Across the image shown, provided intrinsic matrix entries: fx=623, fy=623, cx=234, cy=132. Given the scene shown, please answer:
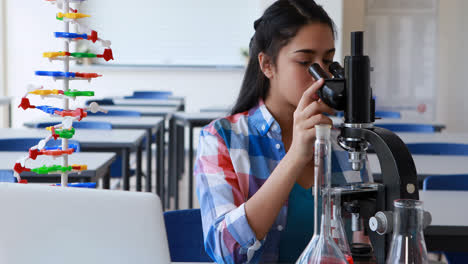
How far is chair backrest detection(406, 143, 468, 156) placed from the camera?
122 inches

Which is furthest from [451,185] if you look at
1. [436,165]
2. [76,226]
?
[76,226]

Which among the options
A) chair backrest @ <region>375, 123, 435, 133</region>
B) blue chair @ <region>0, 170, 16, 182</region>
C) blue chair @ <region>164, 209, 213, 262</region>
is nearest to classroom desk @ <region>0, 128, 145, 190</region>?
blue chair @ <region>0, 170, 16, 182</region>

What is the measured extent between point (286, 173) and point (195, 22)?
22.9 ft

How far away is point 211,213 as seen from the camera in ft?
4.56

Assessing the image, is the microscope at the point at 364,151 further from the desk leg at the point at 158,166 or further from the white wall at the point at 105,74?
the white wall at the point at 105,74

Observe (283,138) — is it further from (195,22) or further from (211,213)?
(195,22)

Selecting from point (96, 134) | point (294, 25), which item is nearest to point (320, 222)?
point (294, 25)

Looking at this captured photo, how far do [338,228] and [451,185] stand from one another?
1507 millimetres

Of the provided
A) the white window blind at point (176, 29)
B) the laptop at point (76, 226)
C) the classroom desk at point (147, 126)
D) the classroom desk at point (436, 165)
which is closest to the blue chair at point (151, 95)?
the white window blind at point (176, 29)

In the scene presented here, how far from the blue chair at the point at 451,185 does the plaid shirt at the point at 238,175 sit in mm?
650

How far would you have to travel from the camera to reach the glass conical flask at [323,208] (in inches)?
27.8

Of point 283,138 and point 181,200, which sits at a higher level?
point 283,138

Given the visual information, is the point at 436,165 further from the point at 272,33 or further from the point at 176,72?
the point at 176,72

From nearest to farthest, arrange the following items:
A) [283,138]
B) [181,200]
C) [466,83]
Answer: [283,138] → [181,200] → [466,83]
